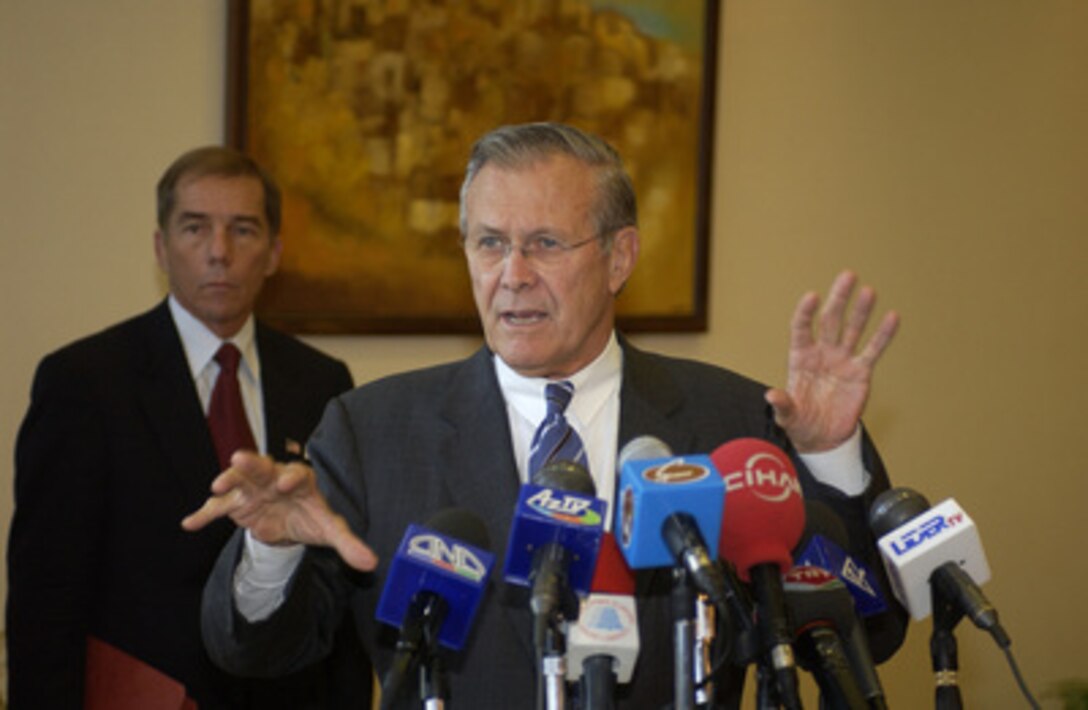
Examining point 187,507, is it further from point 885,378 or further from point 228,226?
point 885,378

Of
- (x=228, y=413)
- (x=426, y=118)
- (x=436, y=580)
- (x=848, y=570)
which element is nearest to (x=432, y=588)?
(x=436, y=580)

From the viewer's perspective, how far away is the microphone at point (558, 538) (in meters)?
1.83

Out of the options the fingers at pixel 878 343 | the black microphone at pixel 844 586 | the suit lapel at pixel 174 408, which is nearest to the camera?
the black microphone at pixel 844 586

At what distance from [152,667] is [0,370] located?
1.08 m

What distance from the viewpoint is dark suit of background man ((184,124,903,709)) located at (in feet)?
7.72

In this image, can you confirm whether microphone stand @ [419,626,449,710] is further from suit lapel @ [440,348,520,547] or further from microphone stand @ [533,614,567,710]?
suit lapel @ [440,348,520,547]

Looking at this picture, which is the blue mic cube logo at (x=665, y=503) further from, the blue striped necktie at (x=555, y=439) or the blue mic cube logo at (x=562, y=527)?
the blue striped necktie at (x=555, y=439)

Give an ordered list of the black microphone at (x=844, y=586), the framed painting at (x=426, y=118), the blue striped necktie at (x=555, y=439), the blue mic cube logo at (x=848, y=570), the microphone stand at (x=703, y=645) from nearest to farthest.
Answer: the microphone stand at (x=703, y=645) < the black microphone at (x=844, y=586) < the blue mic cube logo at (x=848, y=570) < the blue striped necktie at (x=555, y=439) < the framed painting at (x=426, y=118)

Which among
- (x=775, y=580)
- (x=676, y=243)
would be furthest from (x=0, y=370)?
(x=775, y=580)

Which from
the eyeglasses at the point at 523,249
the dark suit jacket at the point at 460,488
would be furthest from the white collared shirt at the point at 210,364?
the eyeglasses at the point at 523,249

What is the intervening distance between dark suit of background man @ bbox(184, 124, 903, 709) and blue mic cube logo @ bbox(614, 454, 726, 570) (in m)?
0.50

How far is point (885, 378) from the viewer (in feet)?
19.5

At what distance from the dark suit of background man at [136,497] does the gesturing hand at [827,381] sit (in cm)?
176

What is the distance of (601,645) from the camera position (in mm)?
1883
